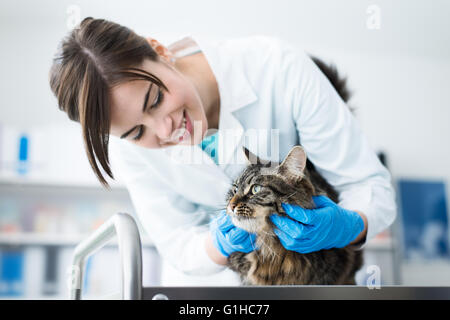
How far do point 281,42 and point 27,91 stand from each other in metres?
0.54

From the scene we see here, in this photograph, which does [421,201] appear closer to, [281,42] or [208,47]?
[281,42]

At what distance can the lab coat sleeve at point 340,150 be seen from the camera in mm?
690

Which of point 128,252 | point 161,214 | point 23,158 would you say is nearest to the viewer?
point 128,252

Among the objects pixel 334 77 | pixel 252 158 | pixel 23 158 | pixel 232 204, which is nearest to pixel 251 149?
pixel 252 158

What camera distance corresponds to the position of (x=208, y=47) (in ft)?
2.55

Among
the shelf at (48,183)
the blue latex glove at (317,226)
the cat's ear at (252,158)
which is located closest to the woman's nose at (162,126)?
the cat's ear at (252,158)

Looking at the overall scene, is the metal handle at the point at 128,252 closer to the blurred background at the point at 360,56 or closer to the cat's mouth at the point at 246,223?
the cat's mouth at the point at 246,223

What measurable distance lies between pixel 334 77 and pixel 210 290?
1.71 feet

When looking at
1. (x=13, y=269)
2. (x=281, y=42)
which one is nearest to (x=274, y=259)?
(x=281, y=42)

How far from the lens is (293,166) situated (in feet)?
2.04

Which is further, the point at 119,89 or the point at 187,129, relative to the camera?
the point at 187,129

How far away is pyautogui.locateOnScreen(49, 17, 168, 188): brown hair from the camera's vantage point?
1.97 ft

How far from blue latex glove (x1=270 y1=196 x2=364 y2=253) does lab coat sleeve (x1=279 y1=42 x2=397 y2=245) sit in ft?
0.16

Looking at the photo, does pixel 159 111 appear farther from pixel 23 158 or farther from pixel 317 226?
pixel 23 158
